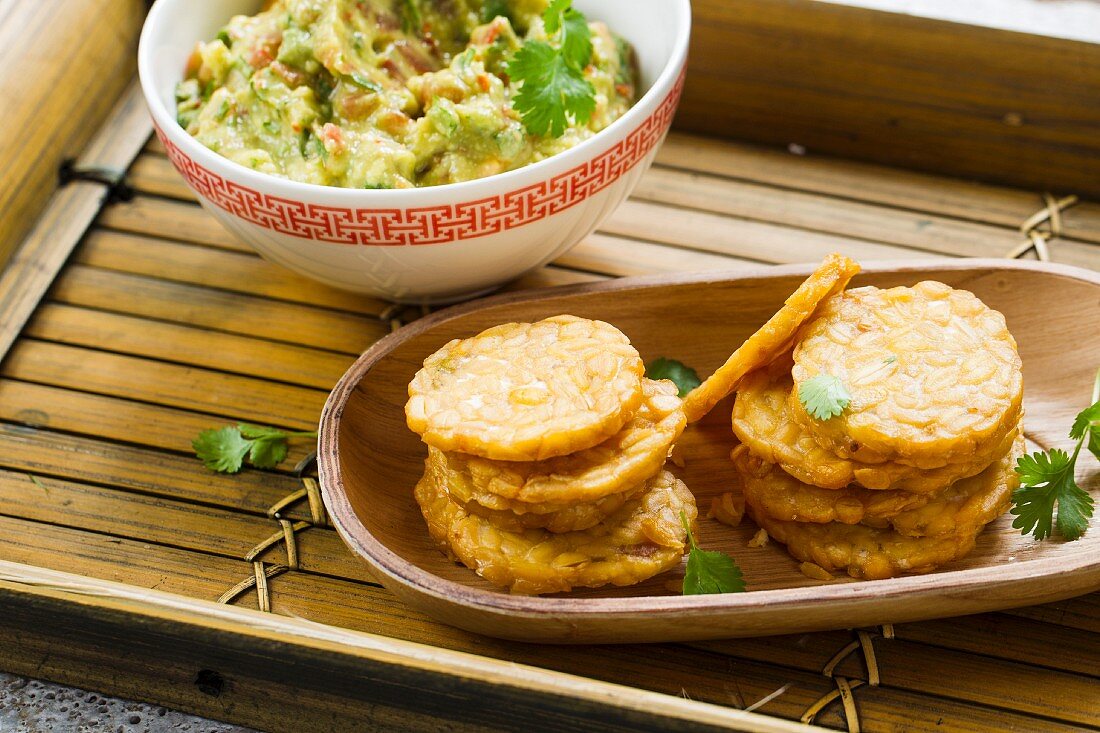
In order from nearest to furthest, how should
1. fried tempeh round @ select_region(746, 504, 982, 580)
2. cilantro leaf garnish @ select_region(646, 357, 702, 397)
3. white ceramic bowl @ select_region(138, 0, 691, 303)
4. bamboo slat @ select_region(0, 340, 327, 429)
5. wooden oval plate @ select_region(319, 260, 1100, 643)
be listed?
1. wooden oval plate @ select_region(319, 260, 1100, 643)
2. fried tempeh round @ select_region(746, 504, 982, 580)
3. white ceramic bowl @ select_region(138, 0, 691, 303)
4. cilantro leaf garnish @ select_region(646, 357, 702, 397)
5. bamboo slat @ select_region(0, 340, 327, 429)

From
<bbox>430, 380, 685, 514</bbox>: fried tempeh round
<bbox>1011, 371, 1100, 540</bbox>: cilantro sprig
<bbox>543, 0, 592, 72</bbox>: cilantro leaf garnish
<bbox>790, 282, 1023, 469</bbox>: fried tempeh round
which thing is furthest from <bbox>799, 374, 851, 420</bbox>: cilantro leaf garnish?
<bbox>543, 0, 592, 72</bbox>: cilantro leaf garnish

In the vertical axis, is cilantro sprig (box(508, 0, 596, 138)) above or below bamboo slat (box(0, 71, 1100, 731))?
above

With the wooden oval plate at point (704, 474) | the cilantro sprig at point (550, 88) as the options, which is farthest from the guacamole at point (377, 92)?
the wooden oval plate at point (704, 474)

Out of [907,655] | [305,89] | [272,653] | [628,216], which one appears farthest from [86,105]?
[907,655]

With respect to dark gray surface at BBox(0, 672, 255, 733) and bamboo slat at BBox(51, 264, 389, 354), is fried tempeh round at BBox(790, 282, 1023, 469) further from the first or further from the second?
dark gray surface at BBox(0, 672, 255, 733)

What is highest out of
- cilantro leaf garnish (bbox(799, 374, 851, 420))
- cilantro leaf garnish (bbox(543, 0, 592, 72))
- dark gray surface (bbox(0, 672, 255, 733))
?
cilantro leaf garnish (bbox(543, 0, 592, 72))

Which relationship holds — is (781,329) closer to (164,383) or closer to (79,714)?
(164,383)
